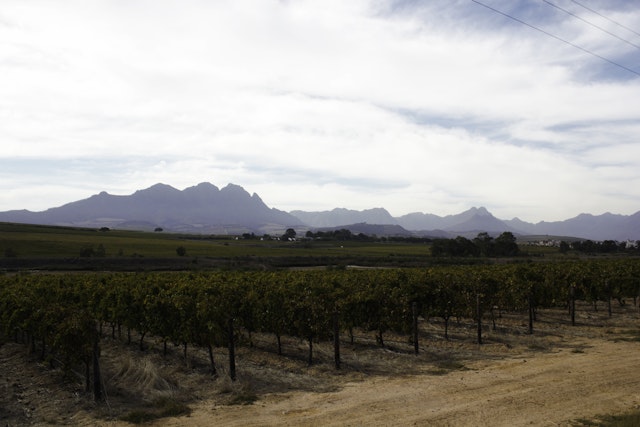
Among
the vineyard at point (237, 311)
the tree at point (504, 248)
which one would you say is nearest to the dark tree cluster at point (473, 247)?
the tree at point (504, 248)

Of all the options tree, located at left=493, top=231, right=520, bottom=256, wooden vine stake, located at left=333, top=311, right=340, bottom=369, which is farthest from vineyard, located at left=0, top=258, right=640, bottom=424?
tree, located at left=493, top=231, right=520, bottom=256

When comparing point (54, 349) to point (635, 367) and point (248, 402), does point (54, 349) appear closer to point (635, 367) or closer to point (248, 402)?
point (248, 402)

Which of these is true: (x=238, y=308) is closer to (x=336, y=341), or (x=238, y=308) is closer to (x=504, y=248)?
(x=336, y=341)

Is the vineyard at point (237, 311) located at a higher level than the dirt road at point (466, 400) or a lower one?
higher

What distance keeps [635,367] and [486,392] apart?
6892 mm

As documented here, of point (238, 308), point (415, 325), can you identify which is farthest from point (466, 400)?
point (238, 308)

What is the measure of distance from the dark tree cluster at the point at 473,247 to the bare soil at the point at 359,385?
89590 mm

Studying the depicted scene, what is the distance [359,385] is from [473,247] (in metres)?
110

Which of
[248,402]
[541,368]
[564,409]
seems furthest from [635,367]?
[248,402]

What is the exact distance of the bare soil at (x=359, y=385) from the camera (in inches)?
506

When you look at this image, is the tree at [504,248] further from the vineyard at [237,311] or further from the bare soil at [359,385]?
the bare soil at [359,385]

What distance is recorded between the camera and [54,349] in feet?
51.5

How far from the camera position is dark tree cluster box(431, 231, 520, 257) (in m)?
112

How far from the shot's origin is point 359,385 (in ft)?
52.6
